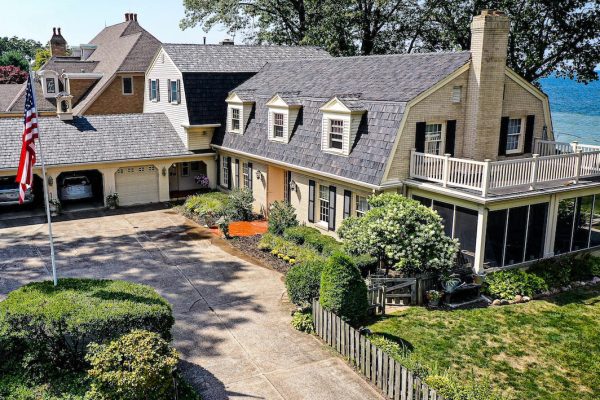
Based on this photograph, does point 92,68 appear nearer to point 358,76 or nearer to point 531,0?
point 358,76

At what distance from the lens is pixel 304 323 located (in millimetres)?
14328

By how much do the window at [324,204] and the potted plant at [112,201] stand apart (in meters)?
11.7

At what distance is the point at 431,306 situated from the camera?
16.0 metres

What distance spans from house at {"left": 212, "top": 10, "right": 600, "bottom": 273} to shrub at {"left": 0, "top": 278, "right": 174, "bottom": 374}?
31.5ft

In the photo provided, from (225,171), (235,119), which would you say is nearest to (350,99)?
(235,119)

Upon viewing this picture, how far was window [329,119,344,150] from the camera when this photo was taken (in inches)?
821

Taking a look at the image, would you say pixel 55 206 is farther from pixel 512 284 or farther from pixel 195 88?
pixel 512 284

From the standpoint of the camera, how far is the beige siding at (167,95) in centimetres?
2850

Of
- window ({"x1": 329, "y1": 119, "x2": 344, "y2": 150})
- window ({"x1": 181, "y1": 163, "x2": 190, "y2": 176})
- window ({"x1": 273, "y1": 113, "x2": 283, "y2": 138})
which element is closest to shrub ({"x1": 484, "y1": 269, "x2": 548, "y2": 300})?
window ({"x1": 329, "y1": 119, "x2": 344, "y2": 150})

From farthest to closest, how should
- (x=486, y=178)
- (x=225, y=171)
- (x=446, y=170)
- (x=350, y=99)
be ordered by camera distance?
1. (x=225, y=171)
2. (x=350, y=99)
3. (x=446, y=170)
4. (x=486, y=178)

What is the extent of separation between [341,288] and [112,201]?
17532mm

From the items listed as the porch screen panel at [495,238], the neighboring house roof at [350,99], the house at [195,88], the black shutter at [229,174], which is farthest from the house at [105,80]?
the porch screen panel at [495,238]

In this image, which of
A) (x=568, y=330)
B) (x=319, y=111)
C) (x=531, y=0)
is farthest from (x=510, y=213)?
(x=531, y=0)

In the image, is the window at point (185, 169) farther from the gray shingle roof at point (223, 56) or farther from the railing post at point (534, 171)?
the railing post at point (534, 171)
